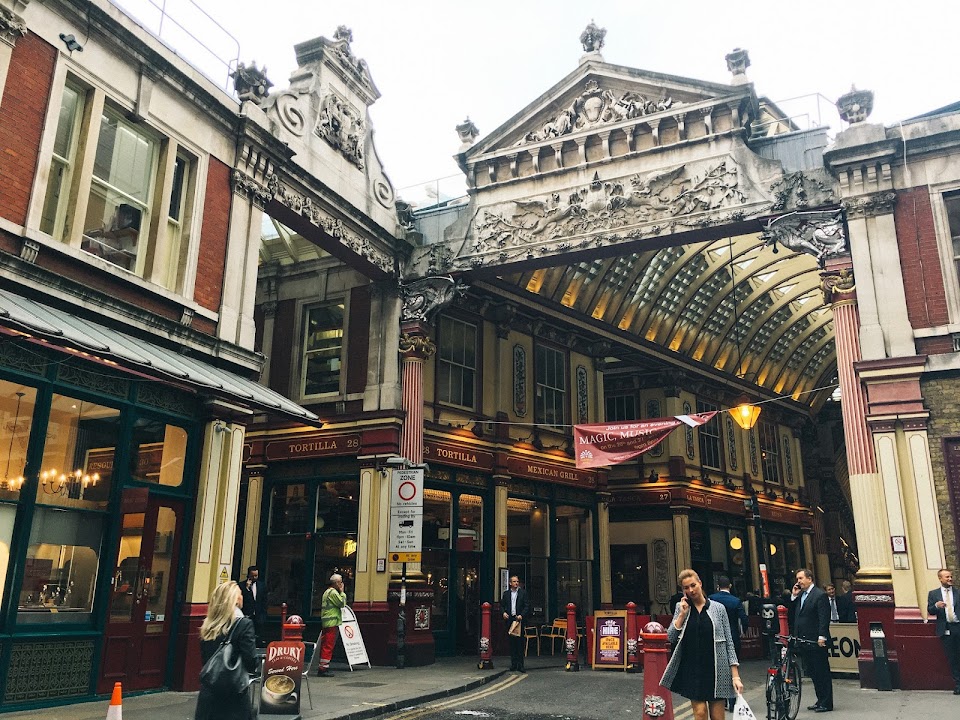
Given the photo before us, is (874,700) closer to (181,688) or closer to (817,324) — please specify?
(181,688)

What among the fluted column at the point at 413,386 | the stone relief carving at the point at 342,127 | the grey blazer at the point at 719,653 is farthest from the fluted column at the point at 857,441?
the stone relief carving at the point at 342,127

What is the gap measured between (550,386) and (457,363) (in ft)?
12.9

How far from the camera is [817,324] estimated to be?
32812 millimetres

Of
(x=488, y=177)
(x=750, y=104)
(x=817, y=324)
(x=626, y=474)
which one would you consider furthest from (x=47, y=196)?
(x=817, y=324)

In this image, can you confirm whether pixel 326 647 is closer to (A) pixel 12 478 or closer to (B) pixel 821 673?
(A) pixel 12 478

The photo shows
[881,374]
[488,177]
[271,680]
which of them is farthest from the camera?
[488,177]

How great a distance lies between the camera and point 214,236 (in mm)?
14727

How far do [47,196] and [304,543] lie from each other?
11092 millimetres

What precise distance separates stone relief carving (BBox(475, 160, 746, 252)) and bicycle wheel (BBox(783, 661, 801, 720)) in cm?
980

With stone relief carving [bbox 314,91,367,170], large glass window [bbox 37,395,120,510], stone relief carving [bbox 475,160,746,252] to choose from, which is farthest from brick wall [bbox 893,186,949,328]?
large glass window [bbox 37,395,120,510]

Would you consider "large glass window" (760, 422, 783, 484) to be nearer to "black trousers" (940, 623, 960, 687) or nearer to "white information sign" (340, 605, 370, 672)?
"black trousers" (940, 623, 960, 687)

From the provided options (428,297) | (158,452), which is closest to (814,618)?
(158,452)

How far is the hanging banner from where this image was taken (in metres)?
18.3

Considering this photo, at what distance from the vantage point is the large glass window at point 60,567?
1102 centimetres
